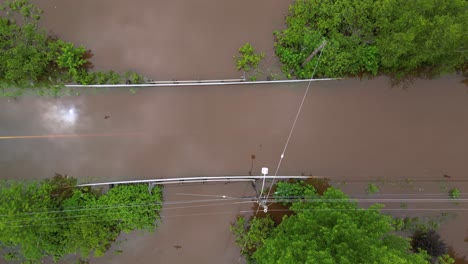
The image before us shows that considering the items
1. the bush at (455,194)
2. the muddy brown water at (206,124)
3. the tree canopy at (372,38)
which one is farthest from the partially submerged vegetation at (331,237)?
the tree canopy at (372,38)

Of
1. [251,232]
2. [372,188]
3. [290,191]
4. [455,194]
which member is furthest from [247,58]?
[455,194]

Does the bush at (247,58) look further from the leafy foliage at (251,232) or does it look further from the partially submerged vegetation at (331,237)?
the leafy foliage at (251,232)

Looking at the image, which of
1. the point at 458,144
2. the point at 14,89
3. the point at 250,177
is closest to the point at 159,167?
the point at 250,177

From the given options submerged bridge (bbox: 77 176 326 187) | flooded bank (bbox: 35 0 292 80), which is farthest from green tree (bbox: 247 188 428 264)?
flooded bank (bbox: 35 0 292 80)

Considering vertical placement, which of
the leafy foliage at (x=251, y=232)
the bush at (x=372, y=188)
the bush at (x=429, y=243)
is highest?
the bush at (x=372, y=188)

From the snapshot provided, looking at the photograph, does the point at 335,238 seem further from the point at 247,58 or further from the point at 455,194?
the point at 247,58

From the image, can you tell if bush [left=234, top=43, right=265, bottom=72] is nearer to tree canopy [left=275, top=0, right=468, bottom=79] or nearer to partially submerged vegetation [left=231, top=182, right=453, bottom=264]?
tree canopy [left=275, top=0, right=468, bottom=79]
